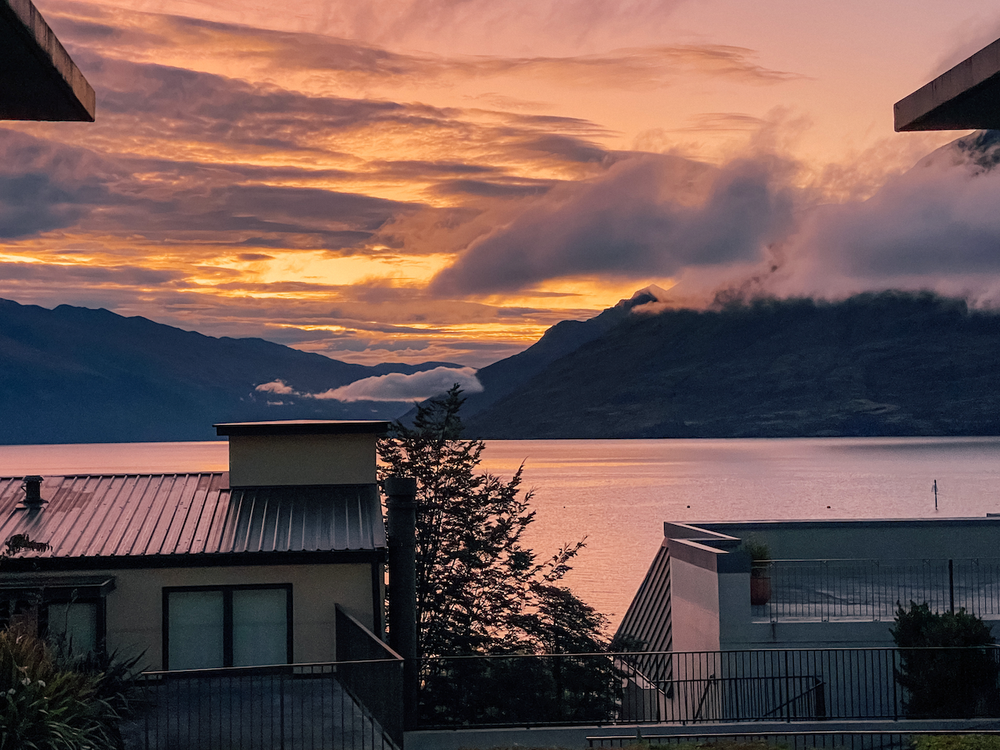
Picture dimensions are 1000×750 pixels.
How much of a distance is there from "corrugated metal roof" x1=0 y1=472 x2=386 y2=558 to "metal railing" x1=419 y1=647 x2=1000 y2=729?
324 centimetres

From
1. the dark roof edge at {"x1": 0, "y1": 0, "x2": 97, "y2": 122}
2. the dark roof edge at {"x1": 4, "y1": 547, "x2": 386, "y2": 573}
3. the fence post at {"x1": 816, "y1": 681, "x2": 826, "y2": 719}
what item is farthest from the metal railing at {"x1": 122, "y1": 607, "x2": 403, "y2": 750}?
the fence post at {"x1": 816, "y1": 681, "x2": 826, "y2": 719}

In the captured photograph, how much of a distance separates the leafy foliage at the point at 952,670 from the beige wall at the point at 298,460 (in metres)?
11.2

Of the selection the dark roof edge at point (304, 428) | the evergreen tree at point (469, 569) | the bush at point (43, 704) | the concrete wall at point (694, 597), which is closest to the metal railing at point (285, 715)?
the bush at point (43, 704)

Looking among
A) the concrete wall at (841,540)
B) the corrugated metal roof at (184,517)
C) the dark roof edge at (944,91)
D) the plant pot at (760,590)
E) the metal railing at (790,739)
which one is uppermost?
the dark roof edge at (944,91)

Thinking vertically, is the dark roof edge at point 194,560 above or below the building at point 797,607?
above

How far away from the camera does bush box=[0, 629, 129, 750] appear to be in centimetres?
1032

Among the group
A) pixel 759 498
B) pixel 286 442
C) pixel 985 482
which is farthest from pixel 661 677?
pixel 985 482

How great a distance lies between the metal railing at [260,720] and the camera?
1405cm

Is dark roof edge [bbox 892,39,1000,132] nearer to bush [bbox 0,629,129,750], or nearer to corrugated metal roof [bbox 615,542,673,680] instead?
bush [bbox 0,629,129,750]

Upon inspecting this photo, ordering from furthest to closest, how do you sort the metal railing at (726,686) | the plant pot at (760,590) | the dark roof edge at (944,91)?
the plant pot at (760,590), the metal railing at (726,686), the dark roof edge at (944,91)

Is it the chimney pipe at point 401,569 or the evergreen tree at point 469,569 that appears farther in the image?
the evergreen tree at point 469,569

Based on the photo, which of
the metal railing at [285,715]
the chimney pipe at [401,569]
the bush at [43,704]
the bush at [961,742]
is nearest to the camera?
the bush at [43,704]

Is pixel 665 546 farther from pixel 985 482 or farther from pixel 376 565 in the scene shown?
pixel 985 482

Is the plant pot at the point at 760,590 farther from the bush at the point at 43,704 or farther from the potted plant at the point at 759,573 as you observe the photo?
the bush at the point at 43,704
